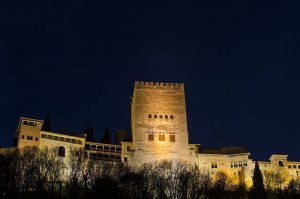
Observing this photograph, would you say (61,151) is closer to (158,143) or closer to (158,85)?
(158,143)

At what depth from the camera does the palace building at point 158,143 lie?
86.4m

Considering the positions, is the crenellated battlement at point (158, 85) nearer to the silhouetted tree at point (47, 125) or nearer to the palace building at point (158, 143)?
the palace building at point (158, 143)

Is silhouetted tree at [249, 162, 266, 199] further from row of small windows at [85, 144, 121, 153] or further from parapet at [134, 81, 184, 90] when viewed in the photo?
row of small windows at [85, 144, 121, 153]

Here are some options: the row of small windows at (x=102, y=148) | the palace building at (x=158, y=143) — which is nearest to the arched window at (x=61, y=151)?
the palace building at (x=158, y=143)

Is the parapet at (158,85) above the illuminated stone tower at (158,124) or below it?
above

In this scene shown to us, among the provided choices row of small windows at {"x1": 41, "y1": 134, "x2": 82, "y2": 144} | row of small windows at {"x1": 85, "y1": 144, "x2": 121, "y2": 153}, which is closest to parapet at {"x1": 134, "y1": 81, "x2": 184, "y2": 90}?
row of small windows at {"x1": 85, "y1": 144, "x2": 121, "y2": 153}

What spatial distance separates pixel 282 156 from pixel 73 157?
44.2 metres

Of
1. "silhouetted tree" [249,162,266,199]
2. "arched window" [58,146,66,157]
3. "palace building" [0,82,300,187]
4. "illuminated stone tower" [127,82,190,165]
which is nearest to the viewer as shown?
"silhouetted tree" [249,162,266,199]

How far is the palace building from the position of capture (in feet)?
283

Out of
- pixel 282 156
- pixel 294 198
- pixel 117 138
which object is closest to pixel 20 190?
pixel 294 198

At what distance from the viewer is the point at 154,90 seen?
3922 inches

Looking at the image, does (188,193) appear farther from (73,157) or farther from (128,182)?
(73,157)

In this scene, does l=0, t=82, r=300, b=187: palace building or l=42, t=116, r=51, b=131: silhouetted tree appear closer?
l=0, t=82, r=300, b=187: palace building

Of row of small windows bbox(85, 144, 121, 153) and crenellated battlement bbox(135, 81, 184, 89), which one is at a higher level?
crenellated battlement bbox(135, 81, 184, 89)
